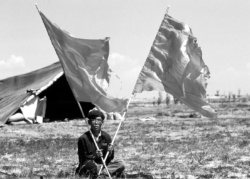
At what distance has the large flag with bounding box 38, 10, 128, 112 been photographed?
5.98m

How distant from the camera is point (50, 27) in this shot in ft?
19.7

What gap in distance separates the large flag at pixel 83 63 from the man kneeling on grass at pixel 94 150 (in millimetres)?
325

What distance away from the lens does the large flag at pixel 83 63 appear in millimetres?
5977

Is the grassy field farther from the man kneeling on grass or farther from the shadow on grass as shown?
the man kneeling on grass

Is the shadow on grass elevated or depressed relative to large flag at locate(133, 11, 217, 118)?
depressed

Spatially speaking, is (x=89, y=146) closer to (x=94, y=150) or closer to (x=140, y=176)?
(x=94, y=150)

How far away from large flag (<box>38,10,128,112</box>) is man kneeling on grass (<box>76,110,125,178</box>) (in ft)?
1.07

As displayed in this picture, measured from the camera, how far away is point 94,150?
5762mm

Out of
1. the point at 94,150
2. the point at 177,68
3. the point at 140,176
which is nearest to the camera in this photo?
the point at 94,150

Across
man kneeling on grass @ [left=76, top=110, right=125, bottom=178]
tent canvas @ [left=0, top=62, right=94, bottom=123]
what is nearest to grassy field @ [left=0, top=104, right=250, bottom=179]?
man kneeling on grass @ [left=76, top=110, right=125, bottom=178]

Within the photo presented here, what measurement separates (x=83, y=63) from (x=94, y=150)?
1346 mm

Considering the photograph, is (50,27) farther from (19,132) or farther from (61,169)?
(19,132)

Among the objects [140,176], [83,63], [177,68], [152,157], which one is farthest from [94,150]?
[152,157]

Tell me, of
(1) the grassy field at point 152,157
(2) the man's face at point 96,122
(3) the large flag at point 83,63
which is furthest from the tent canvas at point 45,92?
(2) the man's face at point 96,122
